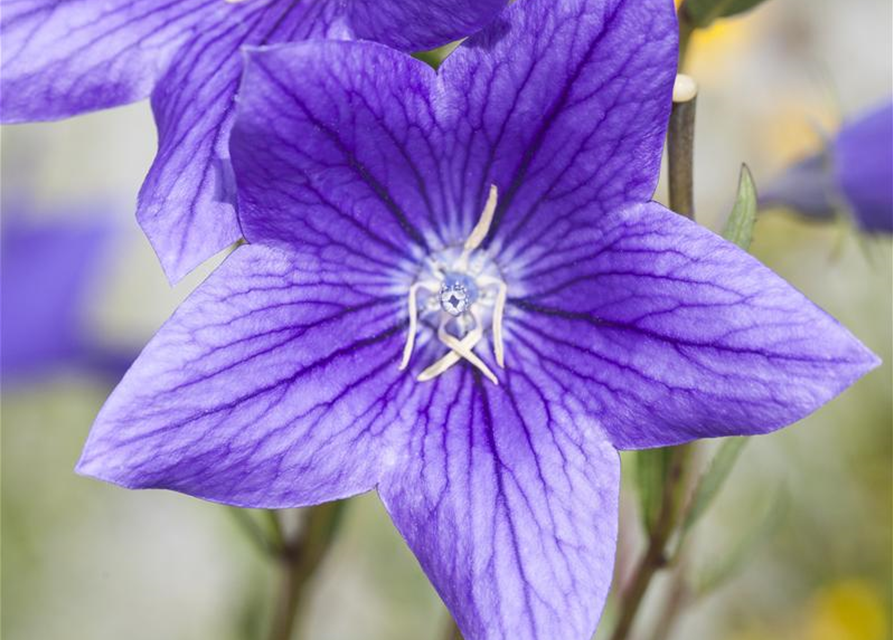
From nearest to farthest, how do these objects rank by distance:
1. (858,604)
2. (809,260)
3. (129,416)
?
(129,416) → (858,604) → (809,260)

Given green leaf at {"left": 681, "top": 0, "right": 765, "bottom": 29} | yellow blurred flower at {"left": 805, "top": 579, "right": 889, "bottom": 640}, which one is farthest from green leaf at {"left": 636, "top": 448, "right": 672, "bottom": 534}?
yellow blurred flower at {"left": 805, "top": 579, "right": 889, "bottom": 640}

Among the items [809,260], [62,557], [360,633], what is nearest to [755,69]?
[809,260]

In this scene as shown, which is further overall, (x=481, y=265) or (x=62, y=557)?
(x=62, y=557)

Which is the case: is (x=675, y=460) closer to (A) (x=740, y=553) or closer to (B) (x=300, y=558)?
(A) (x=740, y=553)

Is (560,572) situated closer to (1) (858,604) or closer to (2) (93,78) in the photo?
(2) (93,78)

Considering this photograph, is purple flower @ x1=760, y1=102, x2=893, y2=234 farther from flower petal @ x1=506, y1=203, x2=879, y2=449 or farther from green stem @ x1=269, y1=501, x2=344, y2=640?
green stem @ x1=269, y1=501, x2=344, y2=640

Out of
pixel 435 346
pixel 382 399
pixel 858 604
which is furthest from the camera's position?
pixel 858 604
